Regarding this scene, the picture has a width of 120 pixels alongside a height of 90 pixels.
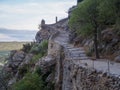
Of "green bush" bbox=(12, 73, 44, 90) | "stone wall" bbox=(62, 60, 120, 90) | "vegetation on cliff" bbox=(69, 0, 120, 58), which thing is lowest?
"green bush" bbox=(12, 73, 44, 90)

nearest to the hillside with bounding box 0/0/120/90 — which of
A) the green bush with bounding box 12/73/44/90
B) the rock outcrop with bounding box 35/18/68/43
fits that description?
the green bush with bounding box 12/73/44/90

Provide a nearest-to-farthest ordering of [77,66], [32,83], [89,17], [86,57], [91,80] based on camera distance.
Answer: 1. [91,80]
2. [77,66]
3. [89,17]
4. [86,57]
5. [32,83]

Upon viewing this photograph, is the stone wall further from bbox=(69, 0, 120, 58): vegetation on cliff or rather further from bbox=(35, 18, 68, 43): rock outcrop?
bbox=(35, 18, 68, 43): rock outcrop

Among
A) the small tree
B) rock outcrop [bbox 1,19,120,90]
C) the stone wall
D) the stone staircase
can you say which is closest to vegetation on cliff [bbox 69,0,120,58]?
the small tree

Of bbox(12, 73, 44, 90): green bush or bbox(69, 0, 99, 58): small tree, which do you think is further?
bbox(12, 73, 44, 90): green bush

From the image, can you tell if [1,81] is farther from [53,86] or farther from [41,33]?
[53,86]

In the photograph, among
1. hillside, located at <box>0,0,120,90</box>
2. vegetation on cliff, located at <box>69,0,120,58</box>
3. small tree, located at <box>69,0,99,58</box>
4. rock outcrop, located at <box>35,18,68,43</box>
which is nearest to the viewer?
hillside, located at <box>0,0,120,90</box>

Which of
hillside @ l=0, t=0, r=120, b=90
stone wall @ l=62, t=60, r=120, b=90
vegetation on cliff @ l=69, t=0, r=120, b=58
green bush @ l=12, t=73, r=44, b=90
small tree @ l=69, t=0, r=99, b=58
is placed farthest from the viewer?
green bush @ l=12, t=73, r=44, b=90

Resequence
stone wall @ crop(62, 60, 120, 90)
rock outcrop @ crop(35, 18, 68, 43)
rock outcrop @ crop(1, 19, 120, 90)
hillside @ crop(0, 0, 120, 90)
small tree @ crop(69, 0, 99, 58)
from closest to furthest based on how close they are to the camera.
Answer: stone wall @ crop(62, 60, 120, 90), rock outcrop @ crop(1, 19, 120, 90), hillside @ crop(0, 0, 120, 90), small tree @ crop(69, 0, 99, 58), rock outcrop @ crop(35, 18, 68, 43)

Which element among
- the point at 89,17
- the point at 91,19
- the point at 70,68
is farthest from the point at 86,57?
the point at 70,68

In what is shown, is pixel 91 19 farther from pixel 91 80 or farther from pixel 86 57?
pixel 91 80

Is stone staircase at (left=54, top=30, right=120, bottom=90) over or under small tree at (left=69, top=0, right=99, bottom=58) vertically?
under

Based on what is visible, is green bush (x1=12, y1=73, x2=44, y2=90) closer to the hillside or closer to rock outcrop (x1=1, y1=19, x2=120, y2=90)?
the hillside

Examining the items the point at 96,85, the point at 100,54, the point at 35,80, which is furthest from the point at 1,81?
the point at 96,85
